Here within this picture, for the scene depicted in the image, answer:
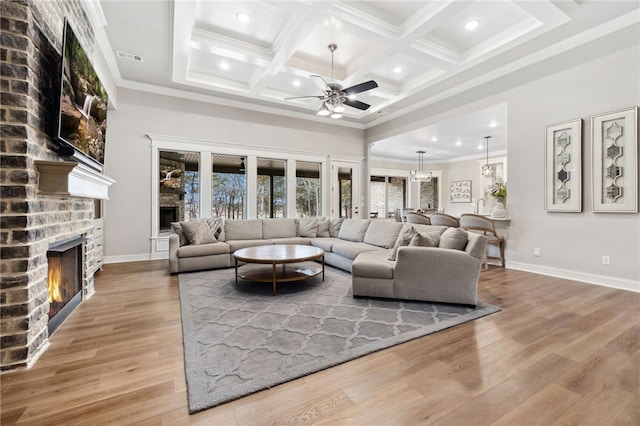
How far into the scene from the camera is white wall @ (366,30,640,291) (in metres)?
3.47

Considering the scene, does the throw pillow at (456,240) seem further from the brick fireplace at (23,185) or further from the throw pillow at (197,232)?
the throw pillow at (197,232)

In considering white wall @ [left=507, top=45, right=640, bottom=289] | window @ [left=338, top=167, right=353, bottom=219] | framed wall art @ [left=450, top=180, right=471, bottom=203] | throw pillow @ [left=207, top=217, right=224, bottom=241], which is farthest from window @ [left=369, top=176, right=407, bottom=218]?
throw pillow @ [left=207, top=217, right=224, bottom=241]

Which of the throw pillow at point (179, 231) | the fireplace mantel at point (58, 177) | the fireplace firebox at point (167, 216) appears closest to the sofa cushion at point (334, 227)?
the throw pillow at point (179, 231)

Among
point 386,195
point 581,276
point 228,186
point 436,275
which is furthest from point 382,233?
point 386,195

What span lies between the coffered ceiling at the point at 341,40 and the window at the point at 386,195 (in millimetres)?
5499

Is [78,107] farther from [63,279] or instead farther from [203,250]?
[203,250]

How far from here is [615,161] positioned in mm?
3555

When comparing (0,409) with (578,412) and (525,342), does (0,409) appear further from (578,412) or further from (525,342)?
(525,342)

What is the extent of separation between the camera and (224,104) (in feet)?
20.0

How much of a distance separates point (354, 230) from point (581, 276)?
10.6 ft

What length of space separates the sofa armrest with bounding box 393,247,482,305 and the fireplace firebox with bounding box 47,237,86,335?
3074mm

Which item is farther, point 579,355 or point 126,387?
point 579,355

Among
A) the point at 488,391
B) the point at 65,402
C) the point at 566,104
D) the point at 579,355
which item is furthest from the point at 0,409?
the point at 566,104

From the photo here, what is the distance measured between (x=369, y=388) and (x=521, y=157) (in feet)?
15.1
